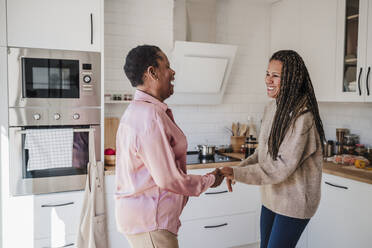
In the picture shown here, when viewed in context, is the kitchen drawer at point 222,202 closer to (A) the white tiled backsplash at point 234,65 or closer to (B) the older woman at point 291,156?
(A) the white tiled backsplash at point 234,65

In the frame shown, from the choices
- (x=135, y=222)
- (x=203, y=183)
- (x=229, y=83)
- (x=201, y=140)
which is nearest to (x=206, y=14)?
(x=229, y=83)

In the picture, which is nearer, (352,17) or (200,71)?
(352,17)

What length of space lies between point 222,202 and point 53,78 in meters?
1.70

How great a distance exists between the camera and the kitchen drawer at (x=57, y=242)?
2.32m

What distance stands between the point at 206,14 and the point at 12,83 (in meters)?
1.79

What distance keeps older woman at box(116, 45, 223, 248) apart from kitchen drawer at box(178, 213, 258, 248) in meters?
1.40

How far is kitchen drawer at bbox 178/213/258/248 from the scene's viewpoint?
2.77 metres

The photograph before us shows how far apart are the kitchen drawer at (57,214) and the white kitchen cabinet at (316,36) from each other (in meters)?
2.22

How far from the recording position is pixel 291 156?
1.59m

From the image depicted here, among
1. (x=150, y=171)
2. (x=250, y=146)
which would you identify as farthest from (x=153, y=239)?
(x=250, y=146)

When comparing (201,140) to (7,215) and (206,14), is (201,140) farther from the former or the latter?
(7,215)

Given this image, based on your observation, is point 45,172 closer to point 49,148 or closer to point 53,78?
point 49,148

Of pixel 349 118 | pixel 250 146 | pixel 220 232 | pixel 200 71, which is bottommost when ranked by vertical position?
pixel 220 232

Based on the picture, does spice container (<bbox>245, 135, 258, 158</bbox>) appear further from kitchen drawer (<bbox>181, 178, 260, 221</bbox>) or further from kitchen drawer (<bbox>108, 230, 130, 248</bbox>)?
kitchen drawer (<bbox>108, 230, 130, 248</bbox>)
